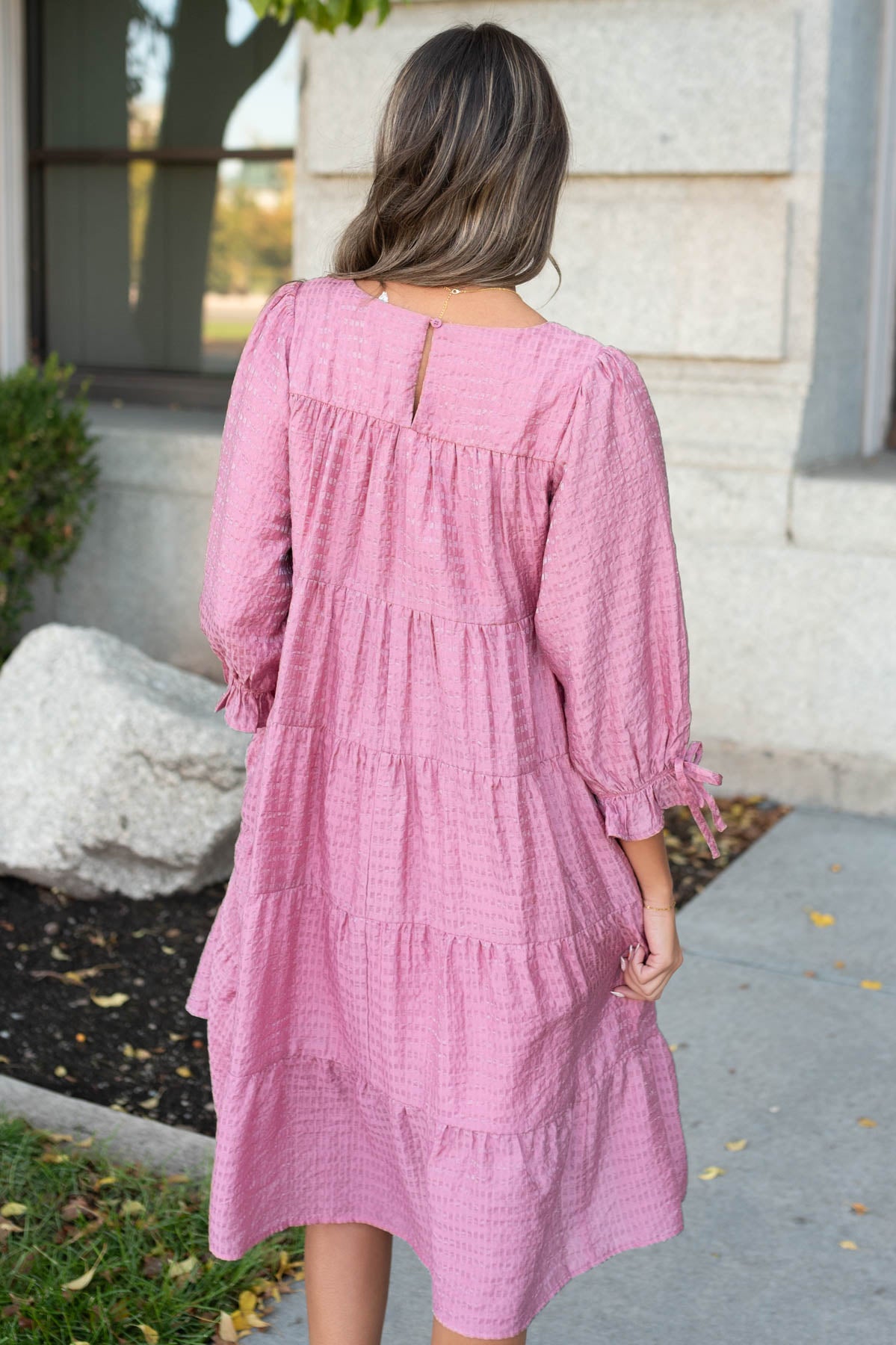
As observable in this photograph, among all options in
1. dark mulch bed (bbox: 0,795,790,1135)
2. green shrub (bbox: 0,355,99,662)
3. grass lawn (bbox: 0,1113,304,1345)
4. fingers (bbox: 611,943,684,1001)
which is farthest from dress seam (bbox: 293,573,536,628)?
green shrub (bbox: 0,355,99,662)

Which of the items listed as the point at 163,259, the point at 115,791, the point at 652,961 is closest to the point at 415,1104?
the point at 652,961

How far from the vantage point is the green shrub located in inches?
216

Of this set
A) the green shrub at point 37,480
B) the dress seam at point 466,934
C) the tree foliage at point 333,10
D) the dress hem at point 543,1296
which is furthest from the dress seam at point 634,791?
the green shrub at point 37,480

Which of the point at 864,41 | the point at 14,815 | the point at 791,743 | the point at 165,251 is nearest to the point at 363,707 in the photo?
the point at 14,815

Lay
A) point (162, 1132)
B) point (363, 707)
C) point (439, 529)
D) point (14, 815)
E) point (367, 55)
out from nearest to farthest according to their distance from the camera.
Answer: point (439, 529) < point (363, 707) < point (162, 1132) < point (14, 815) < point (367, 55)

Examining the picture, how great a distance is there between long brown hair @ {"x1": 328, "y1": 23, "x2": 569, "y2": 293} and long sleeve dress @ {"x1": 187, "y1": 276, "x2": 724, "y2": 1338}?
0.08 metres

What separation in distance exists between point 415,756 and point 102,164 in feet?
20.1

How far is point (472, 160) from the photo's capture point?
162 centimetres

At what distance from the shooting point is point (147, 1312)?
2455 mm

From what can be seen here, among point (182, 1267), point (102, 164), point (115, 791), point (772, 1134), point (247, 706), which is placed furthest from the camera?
point (102, 164)

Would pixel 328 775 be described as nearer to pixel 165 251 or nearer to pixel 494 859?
pixel 494 859

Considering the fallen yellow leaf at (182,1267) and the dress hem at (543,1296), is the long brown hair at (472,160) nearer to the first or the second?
the dress hem at (543,1296)

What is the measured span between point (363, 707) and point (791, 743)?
3488mm

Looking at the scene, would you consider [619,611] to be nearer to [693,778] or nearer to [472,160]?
[693,778]
